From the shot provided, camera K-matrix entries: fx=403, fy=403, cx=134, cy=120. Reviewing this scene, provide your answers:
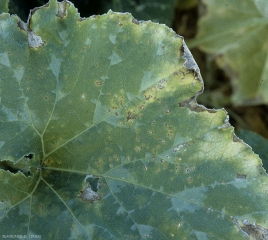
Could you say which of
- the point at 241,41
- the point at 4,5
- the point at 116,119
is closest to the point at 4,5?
the point at 4,5

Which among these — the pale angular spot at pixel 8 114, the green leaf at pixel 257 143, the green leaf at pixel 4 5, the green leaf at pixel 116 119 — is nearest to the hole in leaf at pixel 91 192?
the green leaf at pixel 116 119

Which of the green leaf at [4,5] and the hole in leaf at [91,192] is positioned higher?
the green leaf at [4,5]

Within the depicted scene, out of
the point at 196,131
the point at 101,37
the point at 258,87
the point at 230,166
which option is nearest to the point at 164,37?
the point at 101,37

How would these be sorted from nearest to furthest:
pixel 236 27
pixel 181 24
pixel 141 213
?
pixel 141 213 → pixel 236 27 → pixel 181 24

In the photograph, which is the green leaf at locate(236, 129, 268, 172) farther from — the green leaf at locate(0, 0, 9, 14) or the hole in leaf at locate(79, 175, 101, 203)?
the green leaf at locate(0, 0, 9, 14)

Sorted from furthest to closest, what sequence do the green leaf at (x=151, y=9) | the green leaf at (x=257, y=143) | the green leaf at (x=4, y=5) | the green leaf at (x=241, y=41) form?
the green leaf at (x=241, y=41), the green leaf at (x=151, y=9), the green leaf at (x=257, y=143), the green leaf at (x=4, y=5)

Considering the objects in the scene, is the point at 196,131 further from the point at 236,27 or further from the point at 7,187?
the point at 236,27

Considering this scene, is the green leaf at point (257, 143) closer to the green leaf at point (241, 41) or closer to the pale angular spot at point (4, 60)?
the green leaf at point (241, 41)
